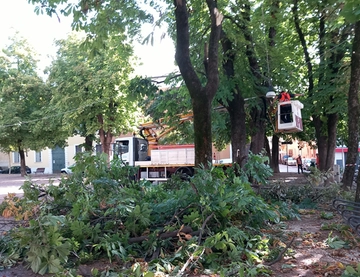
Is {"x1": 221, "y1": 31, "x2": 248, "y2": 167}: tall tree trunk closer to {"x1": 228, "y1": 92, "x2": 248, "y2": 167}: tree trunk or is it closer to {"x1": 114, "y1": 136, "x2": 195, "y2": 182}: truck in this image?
{"x1": 228, "y1": 92, "x2": 248, "y2": 167}: tree trunk

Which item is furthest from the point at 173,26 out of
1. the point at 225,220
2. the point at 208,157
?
the point at 225,220

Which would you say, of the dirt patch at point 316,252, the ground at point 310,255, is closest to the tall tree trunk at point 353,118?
→ the dirt patch at point 316,252

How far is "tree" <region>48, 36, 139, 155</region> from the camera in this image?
82.2 feet

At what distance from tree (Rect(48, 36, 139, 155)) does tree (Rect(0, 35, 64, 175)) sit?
470 centimetres

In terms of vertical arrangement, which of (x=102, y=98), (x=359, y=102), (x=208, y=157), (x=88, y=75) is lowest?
(x=208, y=157)

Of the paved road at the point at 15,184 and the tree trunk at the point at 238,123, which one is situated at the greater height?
the tree trunk at the point at 238,123

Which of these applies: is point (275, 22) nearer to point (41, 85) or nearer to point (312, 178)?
point (312, 178)

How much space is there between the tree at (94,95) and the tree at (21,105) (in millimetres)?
4698

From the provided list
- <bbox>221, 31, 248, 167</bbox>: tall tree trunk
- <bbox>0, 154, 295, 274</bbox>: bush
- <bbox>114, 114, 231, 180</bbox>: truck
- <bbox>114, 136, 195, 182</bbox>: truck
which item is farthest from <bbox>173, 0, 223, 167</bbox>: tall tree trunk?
<bbox>114, 136, 195, 182</bbox>: truck

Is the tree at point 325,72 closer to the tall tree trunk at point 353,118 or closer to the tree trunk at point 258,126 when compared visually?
the tree trunk at point 258,126

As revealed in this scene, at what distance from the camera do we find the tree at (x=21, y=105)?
31125 millimetres

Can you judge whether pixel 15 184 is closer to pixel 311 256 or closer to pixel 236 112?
pixel 236 112

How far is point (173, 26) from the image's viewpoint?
11383 mm

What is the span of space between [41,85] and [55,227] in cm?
→ 3058
